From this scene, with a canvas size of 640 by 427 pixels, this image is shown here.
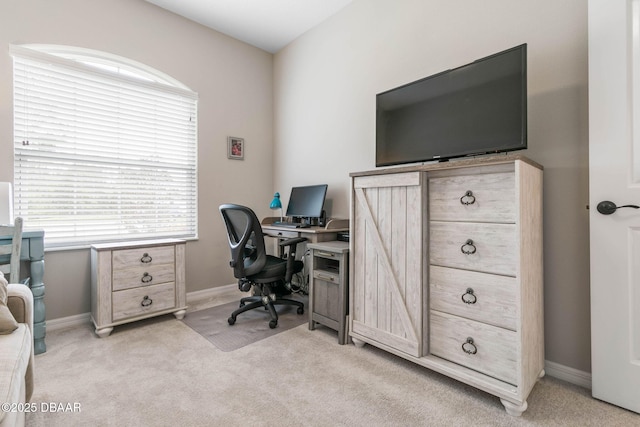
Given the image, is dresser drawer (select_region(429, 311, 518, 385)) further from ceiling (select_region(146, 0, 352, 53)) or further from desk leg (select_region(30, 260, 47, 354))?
ceiling (select_region(146, 0, 352, 53))

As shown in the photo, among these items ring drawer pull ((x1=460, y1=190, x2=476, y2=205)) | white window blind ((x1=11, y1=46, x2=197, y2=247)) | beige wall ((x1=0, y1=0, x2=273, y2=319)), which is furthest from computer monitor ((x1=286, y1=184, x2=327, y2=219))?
ring drawer pull ((x1=460, y1=190, x2=476, y2=205))

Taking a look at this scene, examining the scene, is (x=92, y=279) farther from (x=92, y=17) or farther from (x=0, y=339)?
(x=92, y=17)

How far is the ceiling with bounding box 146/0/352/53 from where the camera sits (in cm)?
288

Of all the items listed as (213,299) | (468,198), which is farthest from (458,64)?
(213,299)

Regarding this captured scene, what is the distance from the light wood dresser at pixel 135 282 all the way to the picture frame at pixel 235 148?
125 cm

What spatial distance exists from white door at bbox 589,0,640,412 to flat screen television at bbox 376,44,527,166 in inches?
13.7

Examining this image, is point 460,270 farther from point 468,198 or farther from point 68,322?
point 68,322

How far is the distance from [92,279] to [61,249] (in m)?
0.35

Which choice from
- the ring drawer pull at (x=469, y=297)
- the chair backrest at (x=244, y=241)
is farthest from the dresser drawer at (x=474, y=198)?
the chair backrest at (x=244, y=241)

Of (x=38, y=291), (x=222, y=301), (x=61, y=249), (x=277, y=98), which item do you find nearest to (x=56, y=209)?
(x=61, y=249)

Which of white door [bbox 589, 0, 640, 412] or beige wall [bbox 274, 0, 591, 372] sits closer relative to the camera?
white door [bbox 589, 0, 640, 412]

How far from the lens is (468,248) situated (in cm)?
160

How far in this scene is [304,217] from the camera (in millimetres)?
3078

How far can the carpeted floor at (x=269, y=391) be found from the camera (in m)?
1.40
